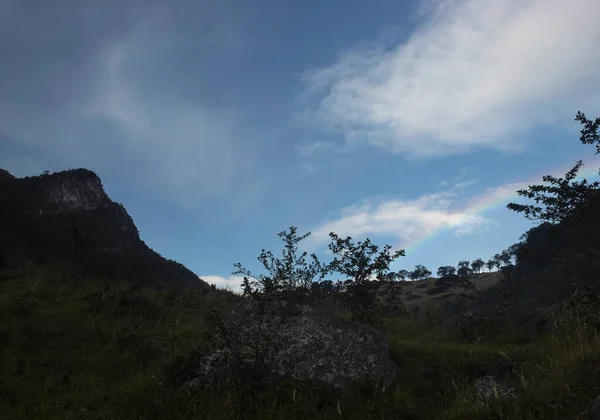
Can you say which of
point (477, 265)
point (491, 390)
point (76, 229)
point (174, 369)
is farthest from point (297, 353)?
point (477, 265)

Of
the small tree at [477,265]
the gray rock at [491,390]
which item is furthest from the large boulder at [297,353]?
the small tree at [477,265]

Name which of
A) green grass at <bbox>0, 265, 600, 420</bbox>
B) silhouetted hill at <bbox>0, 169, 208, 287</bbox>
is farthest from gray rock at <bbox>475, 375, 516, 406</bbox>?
silhouetted hill at <bbox>0, 169, 208, 287</bbox>

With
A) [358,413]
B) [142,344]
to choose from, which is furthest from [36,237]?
[358,413]

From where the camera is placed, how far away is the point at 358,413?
5.32m

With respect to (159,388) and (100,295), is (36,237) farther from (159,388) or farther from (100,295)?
(159,388)

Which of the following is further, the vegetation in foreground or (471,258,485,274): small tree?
(471,258,485,274): small tree

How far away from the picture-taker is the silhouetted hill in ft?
90.5

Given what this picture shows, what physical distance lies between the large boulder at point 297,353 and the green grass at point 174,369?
1.30 ft

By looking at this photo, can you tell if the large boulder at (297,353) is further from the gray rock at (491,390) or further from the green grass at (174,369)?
the gray rock at (491,390)

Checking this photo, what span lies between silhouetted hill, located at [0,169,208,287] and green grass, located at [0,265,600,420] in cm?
555

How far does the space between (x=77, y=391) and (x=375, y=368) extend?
4.71 m

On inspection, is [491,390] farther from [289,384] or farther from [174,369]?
[174,369]

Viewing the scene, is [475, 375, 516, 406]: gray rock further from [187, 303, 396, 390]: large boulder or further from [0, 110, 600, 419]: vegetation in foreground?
[187, 303, 396, 390]: large boulder

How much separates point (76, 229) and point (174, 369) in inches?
730
